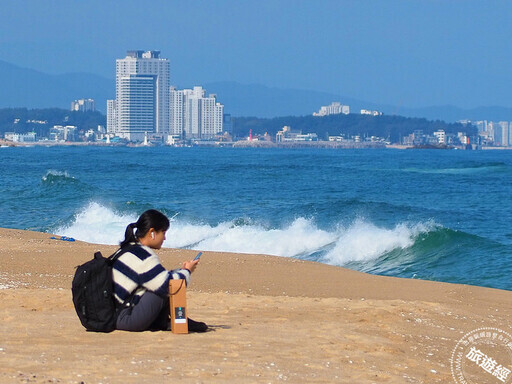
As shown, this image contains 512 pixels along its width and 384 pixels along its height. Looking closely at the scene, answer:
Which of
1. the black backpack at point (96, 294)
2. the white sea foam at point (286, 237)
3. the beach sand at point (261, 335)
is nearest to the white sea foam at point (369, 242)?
the white sea foam at point (286, 237)

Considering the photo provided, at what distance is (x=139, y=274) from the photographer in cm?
655

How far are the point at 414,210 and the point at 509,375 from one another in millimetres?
22212

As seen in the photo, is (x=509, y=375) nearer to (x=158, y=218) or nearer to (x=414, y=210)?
(x=158, y=218)

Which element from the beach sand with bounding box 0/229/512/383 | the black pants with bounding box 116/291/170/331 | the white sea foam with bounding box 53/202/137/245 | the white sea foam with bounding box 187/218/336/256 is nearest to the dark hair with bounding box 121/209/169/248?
the black pants with bounding box 116/291/170/331

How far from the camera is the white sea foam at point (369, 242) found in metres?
17.9

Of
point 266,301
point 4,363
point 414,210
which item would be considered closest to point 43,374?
point 4,363

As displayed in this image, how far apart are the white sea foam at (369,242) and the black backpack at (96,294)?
10.9 meters

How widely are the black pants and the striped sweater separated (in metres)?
0.08

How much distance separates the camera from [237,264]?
44.4ft

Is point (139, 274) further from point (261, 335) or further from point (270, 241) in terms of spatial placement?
point (270, 241)

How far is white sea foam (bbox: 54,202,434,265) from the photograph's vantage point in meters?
18.6

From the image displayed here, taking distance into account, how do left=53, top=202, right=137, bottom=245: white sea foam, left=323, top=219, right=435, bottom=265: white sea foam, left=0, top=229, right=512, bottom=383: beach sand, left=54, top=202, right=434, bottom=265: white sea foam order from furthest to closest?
left=53, top=202, right=137, bottom=245: white sea foam
left=54, top=202, right=434, bottom=265: white sea foam
left=323, top=219, right=435, bottom=265: white sea foam
left=0, top=229, right=512, bottom=383: beach sand

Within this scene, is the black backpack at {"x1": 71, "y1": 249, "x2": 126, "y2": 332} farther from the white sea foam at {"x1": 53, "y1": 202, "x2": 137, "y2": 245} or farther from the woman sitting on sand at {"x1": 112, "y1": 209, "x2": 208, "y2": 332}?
the white sea foam at {"x1": 53, "y1": 202, "x2": 137, "y2": 245}

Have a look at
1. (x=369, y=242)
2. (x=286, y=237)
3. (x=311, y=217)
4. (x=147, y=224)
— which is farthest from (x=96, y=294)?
(x=311, y=217)
